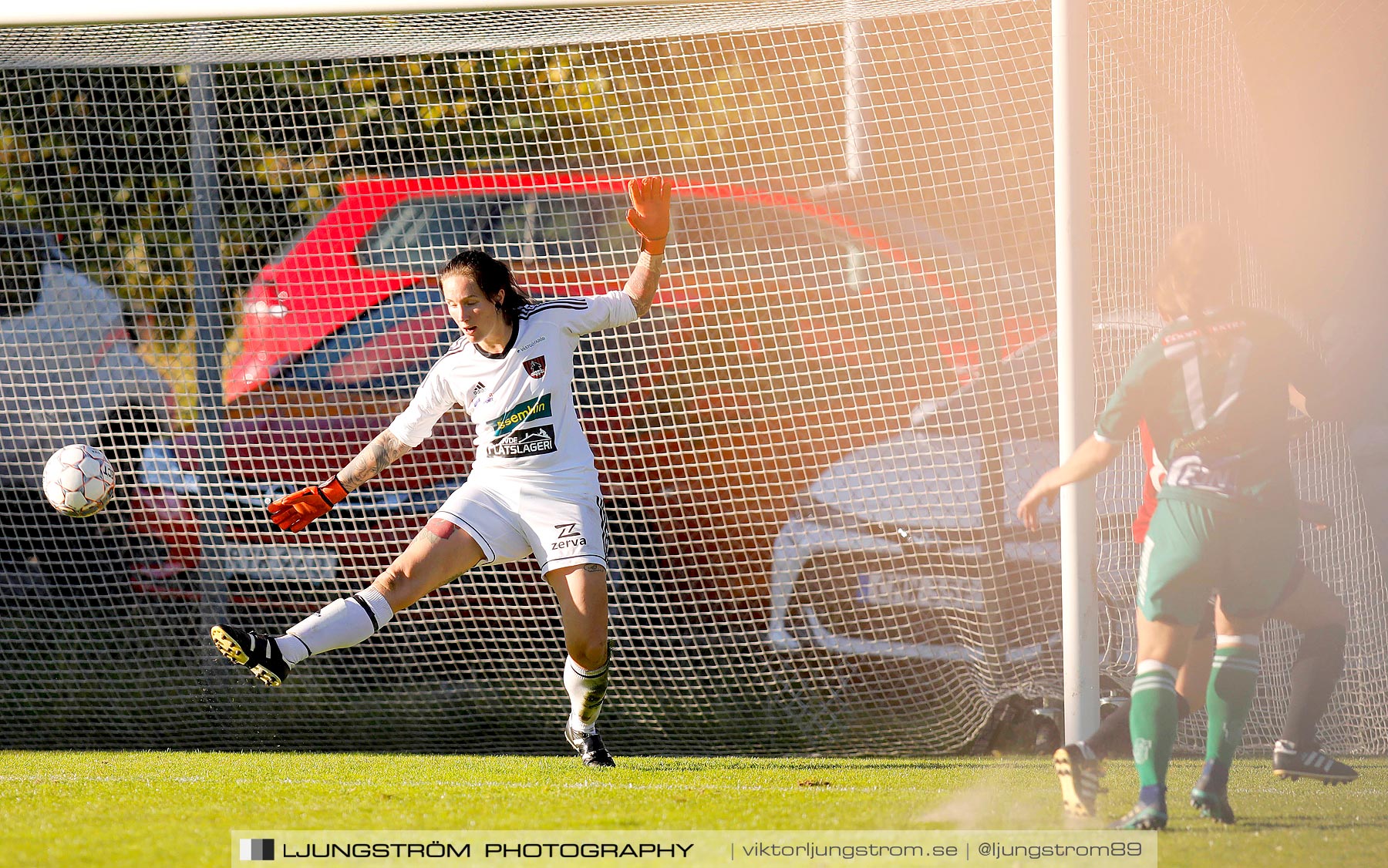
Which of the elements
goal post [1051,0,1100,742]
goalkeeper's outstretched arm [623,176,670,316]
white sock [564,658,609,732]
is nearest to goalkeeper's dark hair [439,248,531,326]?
goalkeeper's outstretched arm [623,176,670,316]

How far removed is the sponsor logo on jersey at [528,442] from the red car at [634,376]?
1.27m

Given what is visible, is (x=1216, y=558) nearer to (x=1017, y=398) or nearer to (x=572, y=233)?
(x=1017, y=398)

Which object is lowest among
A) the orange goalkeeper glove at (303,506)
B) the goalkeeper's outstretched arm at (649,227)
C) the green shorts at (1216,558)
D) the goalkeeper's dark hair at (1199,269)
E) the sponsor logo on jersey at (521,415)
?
the green shorts at (1216,558)

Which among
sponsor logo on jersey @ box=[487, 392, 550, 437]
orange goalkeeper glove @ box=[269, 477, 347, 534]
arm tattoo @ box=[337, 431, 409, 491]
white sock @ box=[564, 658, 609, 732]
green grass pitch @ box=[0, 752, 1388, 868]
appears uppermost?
sponsor logo on jersey @ box=[487, 392, 550, 437]

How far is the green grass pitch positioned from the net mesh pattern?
0.48 meters

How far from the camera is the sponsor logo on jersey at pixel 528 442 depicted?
436cm

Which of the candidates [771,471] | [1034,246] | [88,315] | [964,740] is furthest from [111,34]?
[964,740]

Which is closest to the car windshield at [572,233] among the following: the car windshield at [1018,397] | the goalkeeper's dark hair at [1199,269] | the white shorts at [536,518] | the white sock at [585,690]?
the car windshield at [1018,397]

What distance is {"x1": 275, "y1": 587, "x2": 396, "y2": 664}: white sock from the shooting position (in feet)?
13.5

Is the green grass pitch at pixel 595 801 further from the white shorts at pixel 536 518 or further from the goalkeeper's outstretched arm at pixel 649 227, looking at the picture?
the goalkeeper's outstretched arm at pixel 649 227

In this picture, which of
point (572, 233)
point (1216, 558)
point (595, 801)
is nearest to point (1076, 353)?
point (1216, 558)

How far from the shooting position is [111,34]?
5.38 meters

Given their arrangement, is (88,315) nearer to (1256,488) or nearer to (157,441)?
(157,441)

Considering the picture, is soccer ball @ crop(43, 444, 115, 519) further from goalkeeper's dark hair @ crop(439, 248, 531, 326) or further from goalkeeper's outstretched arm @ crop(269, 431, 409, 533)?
goalkeeper's dark hair @ crop(439, 248, 531, 326)
